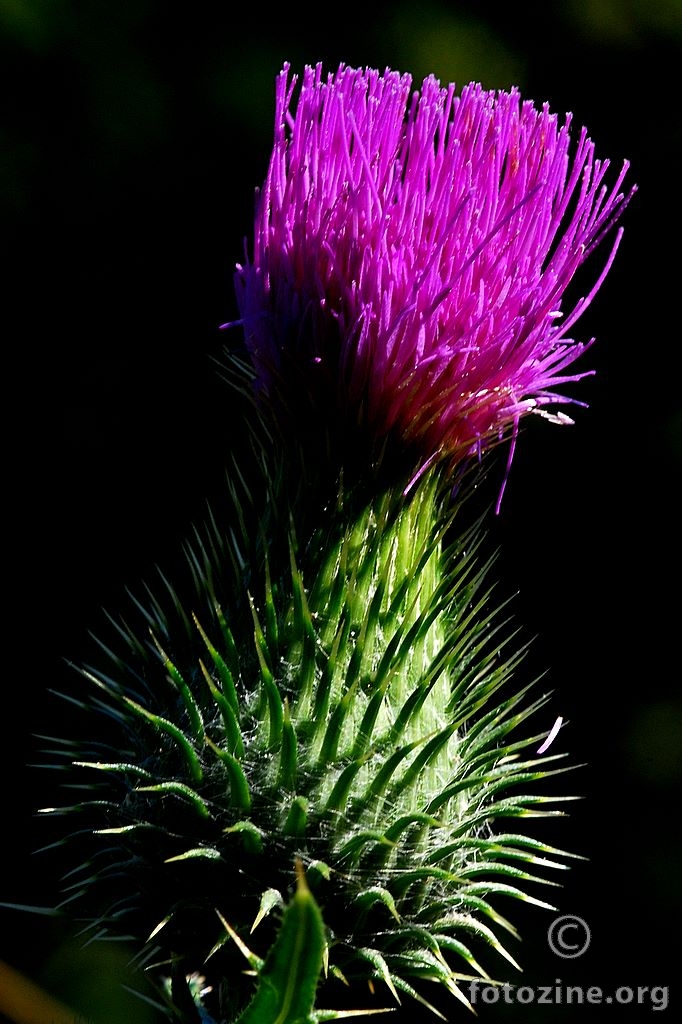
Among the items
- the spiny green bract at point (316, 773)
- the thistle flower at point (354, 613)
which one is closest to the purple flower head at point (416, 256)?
the thistle flower at point (354, 613)

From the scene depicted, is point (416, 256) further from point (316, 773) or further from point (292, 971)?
point (292, 971)

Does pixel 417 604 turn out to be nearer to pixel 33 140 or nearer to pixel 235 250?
pixel 235 250

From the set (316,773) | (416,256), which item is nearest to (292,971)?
(316,773)

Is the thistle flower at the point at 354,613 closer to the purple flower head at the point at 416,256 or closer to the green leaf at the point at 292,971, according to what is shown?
the purple flower head at the point at 416,256

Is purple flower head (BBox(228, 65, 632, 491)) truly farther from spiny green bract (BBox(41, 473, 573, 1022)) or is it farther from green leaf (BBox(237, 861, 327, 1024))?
green leaf (BBox(237, 861, 327, 1024))

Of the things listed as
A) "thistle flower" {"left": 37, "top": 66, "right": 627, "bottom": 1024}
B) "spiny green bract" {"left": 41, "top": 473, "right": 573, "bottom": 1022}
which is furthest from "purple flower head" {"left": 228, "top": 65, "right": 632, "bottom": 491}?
"spiny green bract" {"left": 41, "top": 473, "right": 573, "bottom": 1022}

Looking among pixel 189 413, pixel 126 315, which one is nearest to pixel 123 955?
pixel 189 413

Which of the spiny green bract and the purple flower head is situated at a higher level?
the purple flower head
